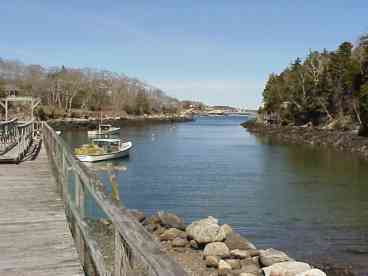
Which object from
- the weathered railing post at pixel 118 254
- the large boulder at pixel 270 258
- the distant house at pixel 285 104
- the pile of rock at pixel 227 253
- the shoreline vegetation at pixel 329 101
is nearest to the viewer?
the weathered railing post at pixel 118 254

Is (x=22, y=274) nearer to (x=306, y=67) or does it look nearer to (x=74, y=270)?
(x=74, y=270)

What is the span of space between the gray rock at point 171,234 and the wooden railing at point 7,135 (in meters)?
5.63

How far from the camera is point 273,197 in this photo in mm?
25203

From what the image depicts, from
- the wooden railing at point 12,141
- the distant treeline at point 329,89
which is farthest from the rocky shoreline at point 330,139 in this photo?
the wooden railing at point 12,141

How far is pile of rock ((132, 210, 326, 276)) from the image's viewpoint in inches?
462

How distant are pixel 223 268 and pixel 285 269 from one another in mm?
1533

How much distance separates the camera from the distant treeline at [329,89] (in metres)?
66.6

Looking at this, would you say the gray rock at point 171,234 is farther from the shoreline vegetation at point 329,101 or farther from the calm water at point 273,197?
the shoreline vegetation at point 329,101

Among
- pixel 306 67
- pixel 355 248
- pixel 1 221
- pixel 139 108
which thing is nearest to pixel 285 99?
pixel 306 67

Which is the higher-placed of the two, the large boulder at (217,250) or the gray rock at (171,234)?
the large boulder at (217,250)

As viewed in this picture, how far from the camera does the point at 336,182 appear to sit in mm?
30500

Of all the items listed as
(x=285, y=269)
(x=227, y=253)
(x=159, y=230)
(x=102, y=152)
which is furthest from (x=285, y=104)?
(x=285, y=269)

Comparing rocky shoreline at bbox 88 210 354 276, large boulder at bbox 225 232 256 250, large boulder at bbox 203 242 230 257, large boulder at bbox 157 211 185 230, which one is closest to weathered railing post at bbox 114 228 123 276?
rocky shoreline at bbox 88 210 354 276

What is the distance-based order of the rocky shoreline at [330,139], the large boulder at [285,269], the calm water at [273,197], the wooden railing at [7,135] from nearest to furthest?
the large boulder at [285,269], the wooden railing at [7,135], the calm water at [273,197], the rocky shoreline at [330,139]
